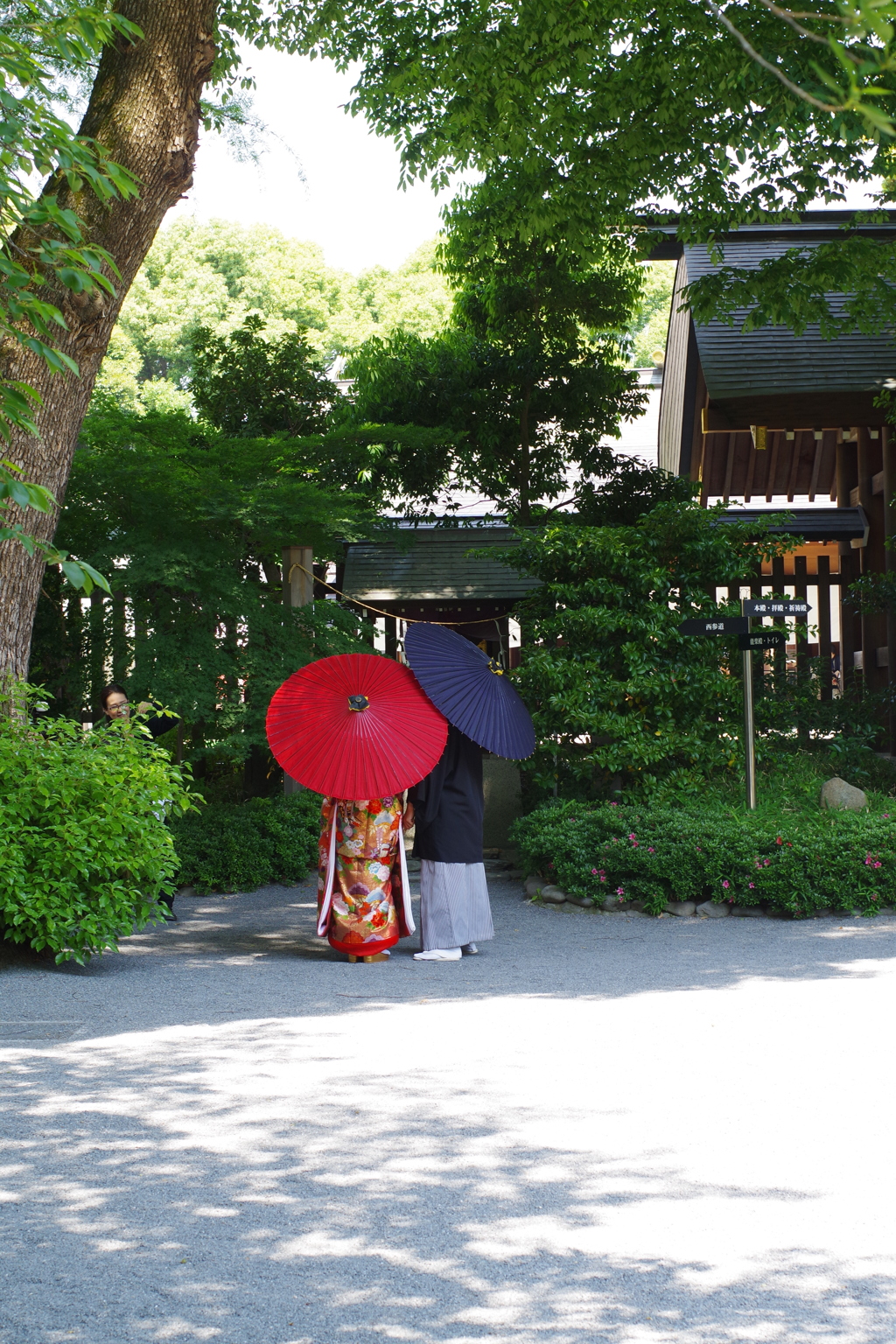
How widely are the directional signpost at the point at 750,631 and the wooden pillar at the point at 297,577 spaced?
130 inches

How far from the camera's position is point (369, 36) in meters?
11.0

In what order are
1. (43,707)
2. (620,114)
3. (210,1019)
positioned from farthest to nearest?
1. (620,114)
2. (43,707)
3. (210,1019)

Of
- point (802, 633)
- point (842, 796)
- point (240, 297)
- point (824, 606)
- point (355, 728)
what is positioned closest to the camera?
point (355, 728)

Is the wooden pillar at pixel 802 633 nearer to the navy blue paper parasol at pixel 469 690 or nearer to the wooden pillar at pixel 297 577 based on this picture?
the navy blue paper parasol at pixel 469 690

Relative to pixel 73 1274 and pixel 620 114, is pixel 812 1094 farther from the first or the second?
pixel 620 114

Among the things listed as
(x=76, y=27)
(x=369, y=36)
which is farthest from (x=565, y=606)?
(x=76, y=27)

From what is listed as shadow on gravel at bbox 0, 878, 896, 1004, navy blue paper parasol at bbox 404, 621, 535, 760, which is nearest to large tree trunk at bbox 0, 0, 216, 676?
shadow on gravel at bbox 0, 878, 896, 1004

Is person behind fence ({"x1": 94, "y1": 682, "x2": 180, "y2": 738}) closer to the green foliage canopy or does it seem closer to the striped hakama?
the striped hakama

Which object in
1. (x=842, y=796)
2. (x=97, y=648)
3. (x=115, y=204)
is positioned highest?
(x=115, y=204)

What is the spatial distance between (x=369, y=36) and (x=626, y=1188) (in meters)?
10.9

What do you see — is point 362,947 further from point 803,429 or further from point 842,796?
point 803,429

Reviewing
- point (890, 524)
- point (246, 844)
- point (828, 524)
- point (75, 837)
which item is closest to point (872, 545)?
point (828, 524)

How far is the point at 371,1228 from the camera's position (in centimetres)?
320

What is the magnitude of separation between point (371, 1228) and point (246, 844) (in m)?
6.78
